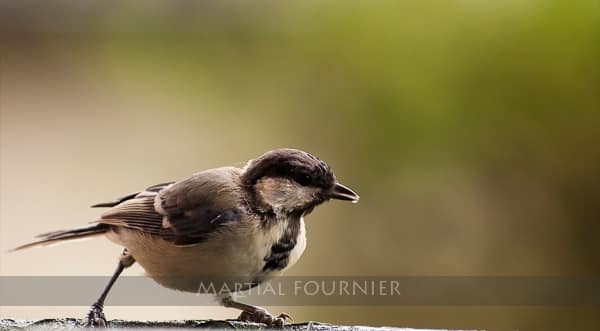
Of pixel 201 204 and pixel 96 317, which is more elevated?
pixel 201 204

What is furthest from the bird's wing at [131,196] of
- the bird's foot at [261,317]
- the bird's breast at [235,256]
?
the bird's foot at [261,317]

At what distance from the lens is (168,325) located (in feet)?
2.85

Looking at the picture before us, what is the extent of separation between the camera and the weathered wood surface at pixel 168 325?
0.83 meters

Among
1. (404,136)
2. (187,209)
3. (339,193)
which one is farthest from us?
(404,136)

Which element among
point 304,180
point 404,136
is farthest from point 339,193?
point 404,136

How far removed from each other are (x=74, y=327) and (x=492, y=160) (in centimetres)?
100

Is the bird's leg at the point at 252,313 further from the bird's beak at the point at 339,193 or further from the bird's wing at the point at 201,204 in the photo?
the bird's beak at the point at 339,193

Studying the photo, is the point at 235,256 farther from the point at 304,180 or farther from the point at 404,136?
the point at 404,136

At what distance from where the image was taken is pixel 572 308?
1453 mm

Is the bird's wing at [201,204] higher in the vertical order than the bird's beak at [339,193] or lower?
higher

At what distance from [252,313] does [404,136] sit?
0.66 metres

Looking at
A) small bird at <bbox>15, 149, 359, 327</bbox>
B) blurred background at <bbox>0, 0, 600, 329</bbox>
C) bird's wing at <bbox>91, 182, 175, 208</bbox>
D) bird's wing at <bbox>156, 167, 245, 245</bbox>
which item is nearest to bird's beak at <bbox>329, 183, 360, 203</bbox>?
small bird at <bbox>15, 149, 359, 327</bbox>

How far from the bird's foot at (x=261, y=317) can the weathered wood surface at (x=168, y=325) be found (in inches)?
0.6

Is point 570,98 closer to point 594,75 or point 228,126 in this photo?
point 594,75
